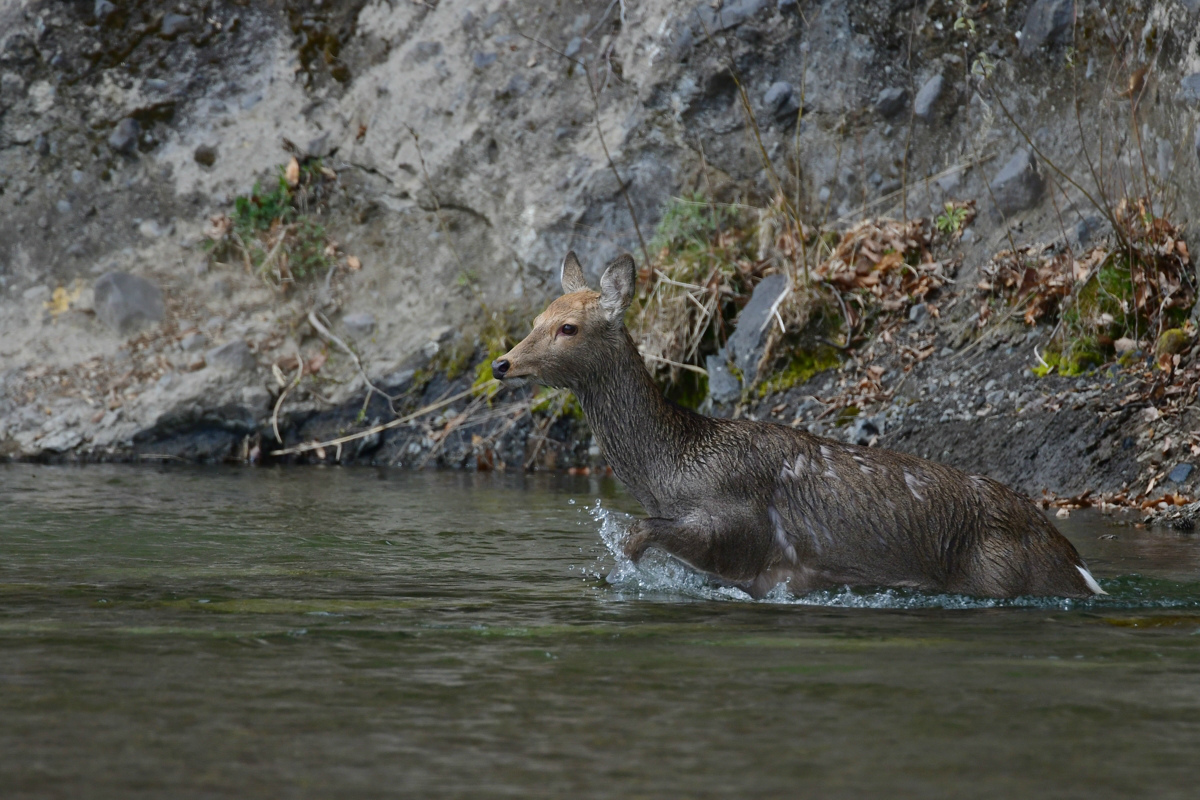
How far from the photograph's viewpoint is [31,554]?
7.39m

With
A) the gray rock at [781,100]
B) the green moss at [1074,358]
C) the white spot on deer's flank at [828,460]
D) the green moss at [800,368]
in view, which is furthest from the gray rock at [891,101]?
the white spot on deer's flank at [828,460]

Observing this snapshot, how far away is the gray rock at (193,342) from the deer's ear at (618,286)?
28.1 ft

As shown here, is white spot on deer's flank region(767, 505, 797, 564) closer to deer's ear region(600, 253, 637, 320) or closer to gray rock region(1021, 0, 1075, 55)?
deer's ear region(600, 253, 637, 320)

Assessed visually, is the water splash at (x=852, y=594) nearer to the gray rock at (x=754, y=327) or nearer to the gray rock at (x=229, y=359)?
the gray rock at (x=754, y=327)

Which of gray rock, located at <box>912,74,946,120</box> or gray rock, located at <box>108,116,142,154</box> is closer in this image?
gray rock, located at <box>912,74,946,120</box>

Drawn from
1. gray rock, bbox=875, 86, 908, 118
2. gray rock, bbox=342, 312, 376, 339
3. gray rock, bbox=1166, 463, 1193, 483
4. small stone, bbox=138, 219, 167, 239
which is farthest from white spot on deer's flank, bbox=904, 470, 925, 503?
small stone, bbox=138, 219, 167, 239

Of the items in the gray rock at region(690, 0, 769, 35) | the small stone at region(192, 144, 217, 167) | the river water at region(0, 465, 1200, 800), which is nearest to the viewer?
the river water at region(0, 465, 1200, 800)

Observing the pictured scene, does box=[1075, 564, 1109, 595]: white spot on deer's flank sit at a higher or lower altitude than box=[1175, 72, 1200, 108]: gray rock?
lower

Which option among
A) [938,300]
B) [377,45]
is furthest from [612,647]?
[377,45]

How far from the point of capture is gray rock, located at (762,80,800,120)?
14.2 metres

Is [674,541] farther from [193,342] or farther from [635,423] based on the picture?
[193,342]

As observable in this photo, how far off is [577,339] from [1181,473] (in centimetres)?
458

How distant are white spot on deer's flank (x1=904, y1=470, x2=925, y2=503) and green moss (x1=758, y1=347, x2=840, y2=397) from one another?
511 centimetres

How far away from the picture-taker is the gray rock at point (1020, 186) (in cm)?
1252
